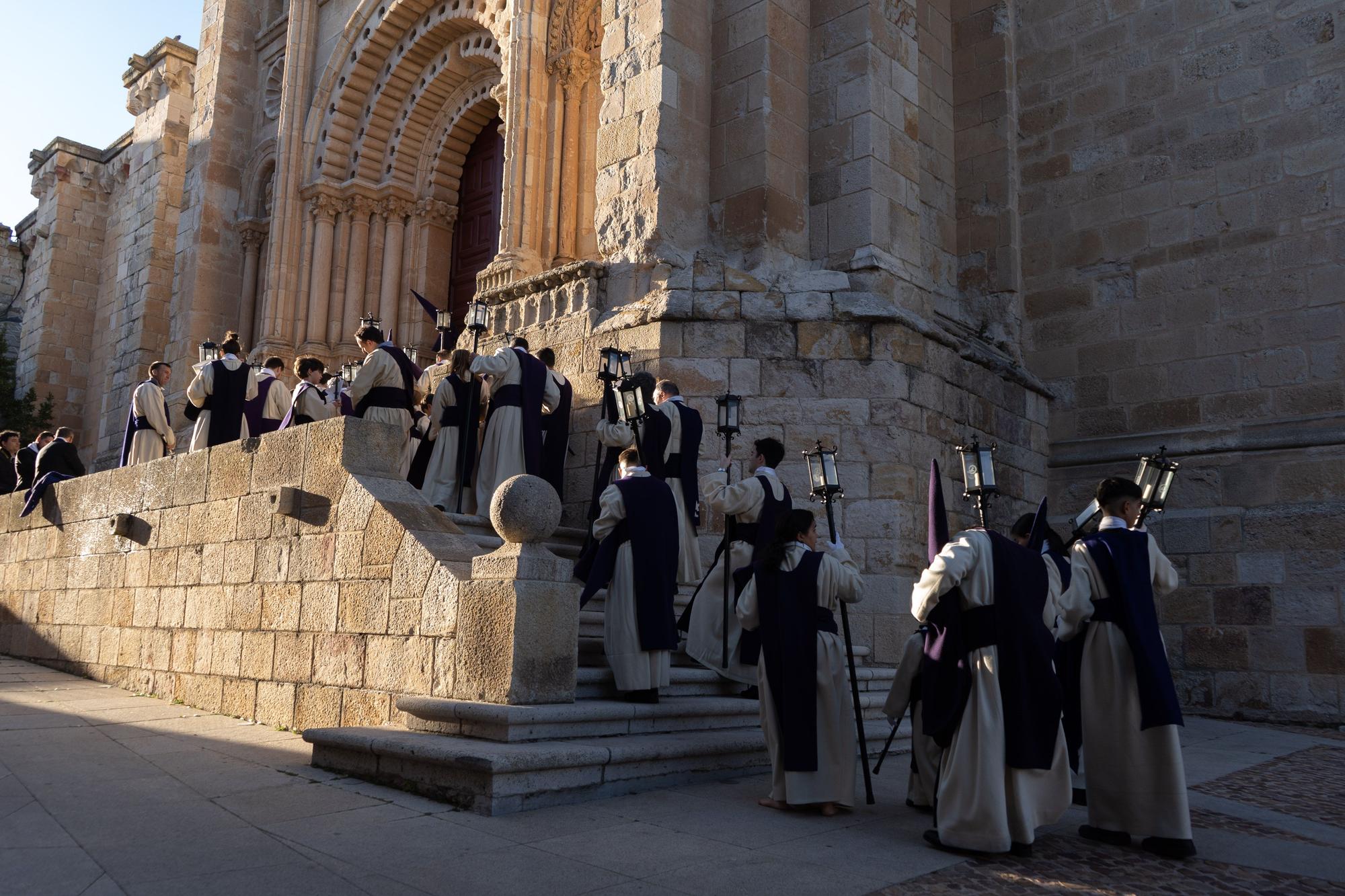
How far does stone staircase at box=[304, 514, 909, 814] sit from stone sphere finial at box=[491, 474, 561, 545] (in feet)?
2.88

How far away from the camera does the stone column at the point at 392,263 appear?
1543cm

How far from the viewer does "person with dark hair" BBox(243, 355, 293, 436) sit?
1113cm

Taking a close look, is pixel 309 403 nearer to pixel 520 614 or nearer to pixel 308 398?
pixel 308 398

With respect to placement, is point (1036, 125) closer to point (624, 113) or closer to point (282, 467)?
point (624, 113)

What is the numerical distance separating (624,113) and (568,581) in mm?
5957

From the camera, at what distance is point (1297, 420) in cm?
924

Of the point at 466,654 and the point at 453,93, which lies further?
the point at 453,93

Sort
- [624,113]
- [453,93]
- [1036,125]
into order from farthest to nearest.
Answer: [453,93] → [1036,125] → [624,113]

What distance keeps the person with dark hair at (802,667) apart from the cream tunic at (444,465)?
4518 millimetres

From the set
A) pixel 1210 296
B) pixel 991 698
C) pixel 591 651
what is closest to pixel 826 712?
pixel 991 698

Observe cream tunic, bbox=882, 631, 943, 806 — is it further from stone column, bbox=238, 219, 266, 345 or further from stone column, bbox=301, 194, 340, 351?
stone column, bbox=238, 219, 266, 345

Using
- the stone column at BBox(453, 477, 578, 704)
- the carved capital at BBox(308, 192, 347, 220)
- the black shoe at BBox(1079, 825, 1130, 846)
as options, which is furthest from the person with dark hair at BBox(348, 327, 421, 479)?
the carved capital at BBox(308, 192, 347, 220)

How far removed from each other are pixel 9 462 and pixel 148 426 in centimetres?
262

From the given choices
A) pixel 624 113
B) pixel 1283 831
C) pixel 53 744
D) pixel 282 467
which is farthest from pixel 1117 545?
pixel 624 113
